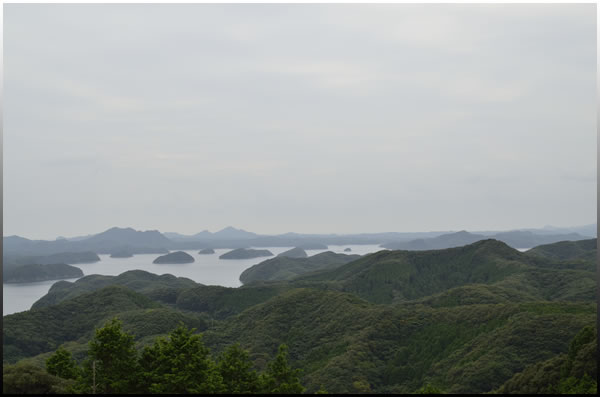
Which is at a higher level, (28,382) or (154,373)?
(28,382)

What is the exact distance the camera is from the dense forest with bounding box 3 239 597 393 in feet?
151

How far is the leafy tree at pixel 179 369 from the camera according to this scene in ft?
146

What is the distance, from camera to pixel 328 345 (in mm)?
111312

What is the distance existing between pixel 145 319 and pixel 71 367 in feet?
325

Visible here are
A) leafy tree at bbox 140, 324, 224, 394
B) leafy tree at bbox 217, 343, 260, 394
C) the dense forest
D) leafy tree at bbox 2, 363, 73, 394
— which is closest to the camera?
leafy tree at bbox 2, 363, 73, 394

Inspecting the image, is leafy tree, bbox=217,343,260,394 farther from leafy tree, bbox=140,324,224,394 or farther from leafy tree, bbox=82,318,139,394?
leafy tree, bbox=82,318,139,394

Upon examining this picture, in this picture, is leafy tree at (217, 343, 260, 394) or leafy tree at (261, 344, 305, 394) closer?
leafy tree at (261, 344, 305, 394)

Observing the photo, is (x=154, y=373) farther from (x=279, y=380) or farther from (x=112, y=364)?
(x=279, y=380)

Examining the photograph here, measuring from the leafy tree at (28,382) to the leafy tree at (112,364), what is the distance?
3.04 metres

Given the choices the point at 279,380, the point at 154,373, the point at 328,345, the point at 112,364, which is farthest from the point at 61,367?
the point at 328,345

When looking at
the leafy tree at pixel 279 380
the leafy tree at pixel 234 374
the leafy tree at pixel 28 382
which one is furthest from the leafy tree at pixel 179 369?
the leafy tree at pixel 28 382

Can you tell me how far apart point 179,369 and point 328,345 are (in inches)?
2803

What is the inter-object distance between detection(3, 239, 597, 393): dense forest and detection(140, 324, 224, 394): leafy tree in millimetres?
123

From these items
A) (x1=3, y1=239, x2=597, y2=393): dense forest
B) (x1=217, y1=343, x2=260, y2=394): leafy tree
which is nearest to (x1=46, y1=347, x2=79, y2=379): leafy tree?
(x1=3, y1=239, x2=597, y2=393): dense forest
